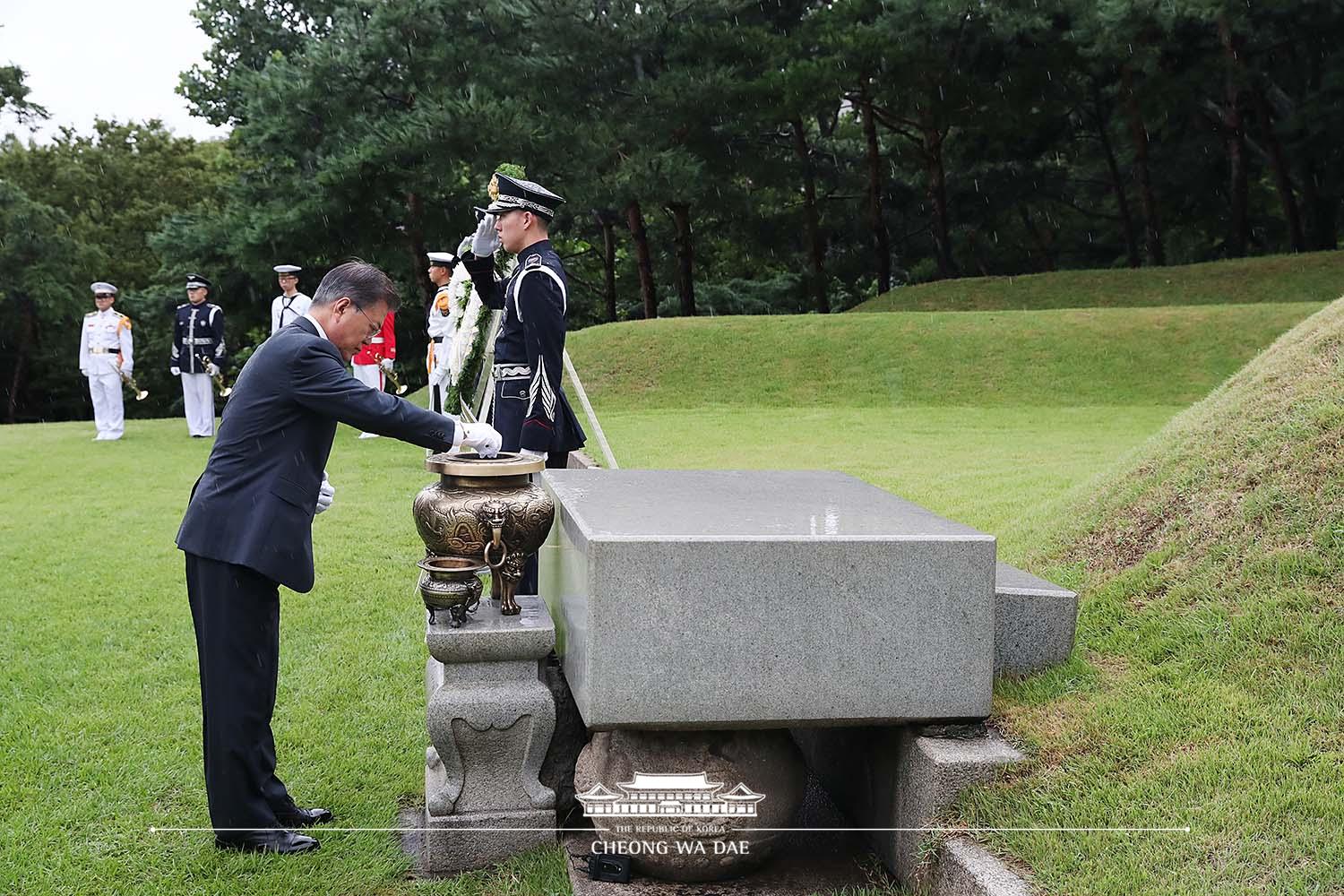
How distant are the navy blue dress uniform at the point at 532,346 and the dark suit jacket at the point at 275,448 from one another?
1.67 metres

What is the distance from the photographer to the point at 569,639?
142 inches

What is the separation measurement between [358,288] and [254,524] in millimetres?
753

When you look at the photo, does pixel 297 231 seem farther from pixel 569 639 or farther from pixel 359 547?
pixel 569 639

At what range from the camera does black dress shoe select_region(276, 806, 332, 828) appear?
3.90 meters

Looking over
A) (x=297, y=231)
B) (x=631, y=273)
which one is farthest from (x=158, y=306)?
(x=631, y=273)

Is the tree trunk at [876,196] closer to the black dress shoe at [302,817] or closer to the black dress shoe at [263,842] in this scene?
the black dress shoe at [302,817]

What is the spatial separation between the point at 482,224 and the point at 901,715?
3.43m

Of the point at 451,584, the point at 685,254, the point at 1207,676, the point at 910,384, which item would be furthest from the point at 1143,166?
the point at 451,584

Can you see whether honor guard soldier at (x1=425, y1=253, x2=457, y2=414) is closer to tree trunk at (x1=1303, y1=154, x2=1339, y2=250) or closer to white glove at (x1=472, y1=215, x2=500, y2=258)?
white glove at (x1=472, y1=215, x2=500, y2=258)

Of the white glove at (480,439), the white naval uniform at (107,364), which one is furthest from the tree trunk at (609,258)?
the white glove at (480,439)

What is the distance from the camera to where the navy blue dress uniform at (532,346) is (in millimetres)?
5320

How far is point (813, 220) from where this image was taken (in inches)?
1248

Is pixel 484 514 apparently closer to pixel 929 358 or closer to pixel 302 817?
pixel 302 817

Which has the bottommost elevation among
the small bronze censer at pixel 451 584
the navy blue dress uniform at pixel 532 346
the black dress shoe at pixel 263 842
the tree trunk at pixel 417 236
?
the black dress shoe at pixel 263 842
